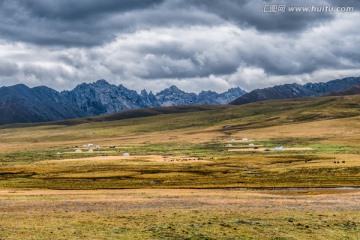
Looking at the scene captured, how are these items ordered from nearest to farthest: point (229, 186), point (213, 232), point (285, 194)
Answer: point (213, 232) < point (285, 194) < point (229, 186)

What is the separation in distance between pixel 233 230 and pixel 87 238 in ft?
41.0

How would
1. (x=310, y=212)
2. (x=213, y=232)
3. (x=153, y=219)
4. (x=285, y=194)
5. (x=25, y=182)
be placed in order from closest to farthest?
1. (x=213, y=232)
2. (x=153, y=219)
3. (x=310, y=212)
4. (x=285, y=194)
5. (x=25, y=182)

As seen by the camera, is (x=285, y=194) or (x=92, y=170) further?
(x=92, y=170)

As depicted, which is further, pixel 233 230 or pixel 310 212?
pixel 310 212

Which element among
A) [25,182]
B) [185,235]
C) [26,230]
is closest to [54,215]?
[26,230]

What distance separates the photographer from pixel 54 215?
46188 mm

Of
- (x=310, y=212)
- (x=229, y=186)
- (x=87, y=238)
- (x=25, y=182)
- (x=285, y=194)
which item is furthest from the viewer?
(x=25, y=182)

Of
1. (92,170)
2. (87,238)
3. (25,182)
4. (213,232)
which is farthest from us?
(92,170)

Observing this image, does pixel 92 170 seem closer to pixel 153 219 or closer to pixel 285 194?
pixel 285 194

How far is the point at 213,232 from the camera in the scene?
121 ft

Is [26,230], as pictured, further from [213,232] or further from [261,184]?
[261,184]

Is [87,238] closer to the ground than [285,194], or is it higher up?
higher up

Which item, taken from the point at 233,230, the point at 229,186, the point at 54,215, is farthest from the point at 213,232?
the point at 229,186

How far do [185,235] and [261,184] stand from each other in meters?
51.4
